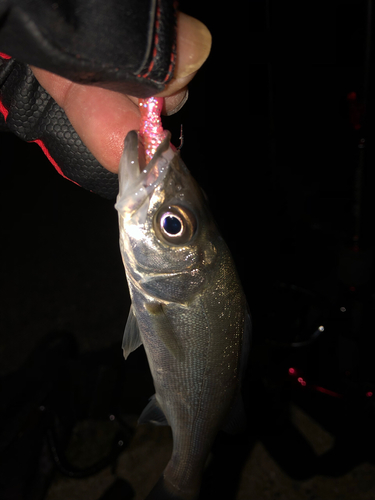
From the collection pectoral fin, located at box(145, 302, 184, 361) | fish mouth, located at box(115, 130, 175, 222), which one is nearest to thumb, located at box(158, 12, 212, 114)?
fish mouth, located at box(115, 130, 175, 222)

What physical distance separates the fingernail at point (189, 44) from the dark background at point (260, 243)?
852mm

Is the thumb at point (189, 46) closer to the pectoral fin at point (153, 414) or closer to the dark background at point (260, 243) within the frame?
the dark background at point (260, 243)

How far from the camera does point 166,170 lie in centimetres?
104

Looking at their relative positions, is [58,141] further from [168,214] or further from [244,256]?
[244,256]

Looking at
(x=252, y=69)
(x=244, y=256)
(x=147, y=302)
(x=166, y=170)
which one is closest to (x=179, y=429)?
(x=147, y=302)

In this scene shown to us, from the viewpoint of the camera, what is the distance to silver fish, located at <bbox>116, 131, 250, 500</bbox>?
41.6 inches

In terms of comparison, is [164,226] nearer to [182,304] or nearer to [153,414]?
[182,304]

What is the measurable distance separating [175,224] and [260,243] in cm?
334

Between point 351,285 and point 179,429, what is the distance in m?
1.66

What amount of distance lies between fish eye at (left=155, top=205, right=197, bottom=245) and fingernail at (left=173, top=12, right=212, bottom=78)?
15.6 inches

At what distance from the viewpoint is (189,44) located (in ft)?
2.80

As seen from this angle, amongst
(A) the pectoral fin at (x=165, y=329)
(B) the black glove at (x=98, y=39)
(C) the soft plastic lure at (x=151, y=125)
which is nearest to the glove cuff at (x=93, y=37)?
(B) the black glove at (x=98, y=39)

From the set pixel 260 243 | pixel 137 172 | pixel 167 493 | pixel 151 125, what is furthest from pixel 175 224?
pixel 260 243

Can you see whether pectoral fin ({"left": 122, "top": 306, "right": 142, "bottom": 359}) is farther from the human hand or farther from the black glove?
the black glove
